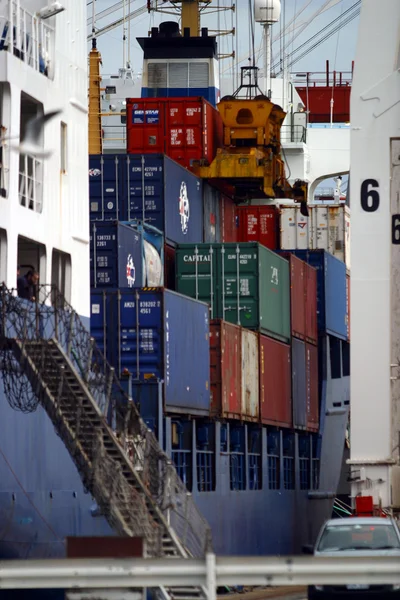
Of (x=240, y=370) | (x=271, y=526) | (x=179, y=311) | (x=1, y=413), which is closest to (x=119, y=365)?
(x=179, y=311)

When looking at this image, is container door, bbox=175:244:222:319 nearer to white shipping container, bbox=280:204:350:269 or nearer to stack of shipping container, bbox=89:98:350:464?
stack of shipping container, bbox=89:98:350:464

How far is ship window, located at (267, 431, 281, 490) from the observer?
39.9 metres

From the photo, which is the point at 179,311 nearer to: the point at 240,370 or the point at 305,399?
the point at 240,370

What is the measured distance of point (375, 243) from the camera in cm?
2625

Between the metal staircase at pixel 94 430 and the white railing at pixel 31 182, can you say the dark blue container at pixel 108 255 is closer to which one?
the white railing at pixel 31 182

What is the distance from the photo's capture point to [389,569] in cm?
1412

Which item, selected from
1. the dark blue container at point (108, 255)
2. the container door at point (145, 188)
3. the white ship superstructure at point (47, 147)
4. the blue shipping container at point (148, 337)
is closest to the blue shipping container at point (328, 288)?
the container door at point (145, 188)

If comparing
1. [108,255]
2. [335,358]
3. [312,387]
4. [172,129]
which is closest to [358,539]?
[108,255]

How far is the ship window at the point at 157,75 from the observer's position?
5653 centimetres

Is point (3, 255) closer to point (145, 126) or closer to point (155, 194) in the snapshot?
point (155, 194)

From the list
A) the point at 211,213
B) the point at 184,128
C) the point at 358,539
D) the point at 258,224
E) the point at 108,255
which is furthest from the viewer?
the point at 258,224

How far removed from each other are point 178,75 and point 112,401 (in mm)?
34104

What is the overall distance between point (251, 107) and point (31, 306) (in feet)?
75.8

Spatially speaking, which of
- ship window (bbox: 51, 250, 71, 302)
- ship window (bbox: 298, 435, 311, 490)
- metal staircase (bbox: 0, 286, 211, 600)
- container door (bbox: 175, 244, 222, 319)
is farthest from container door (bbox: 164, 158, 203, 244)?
metal staircase (bbox: 0, 286, 211, 600)
